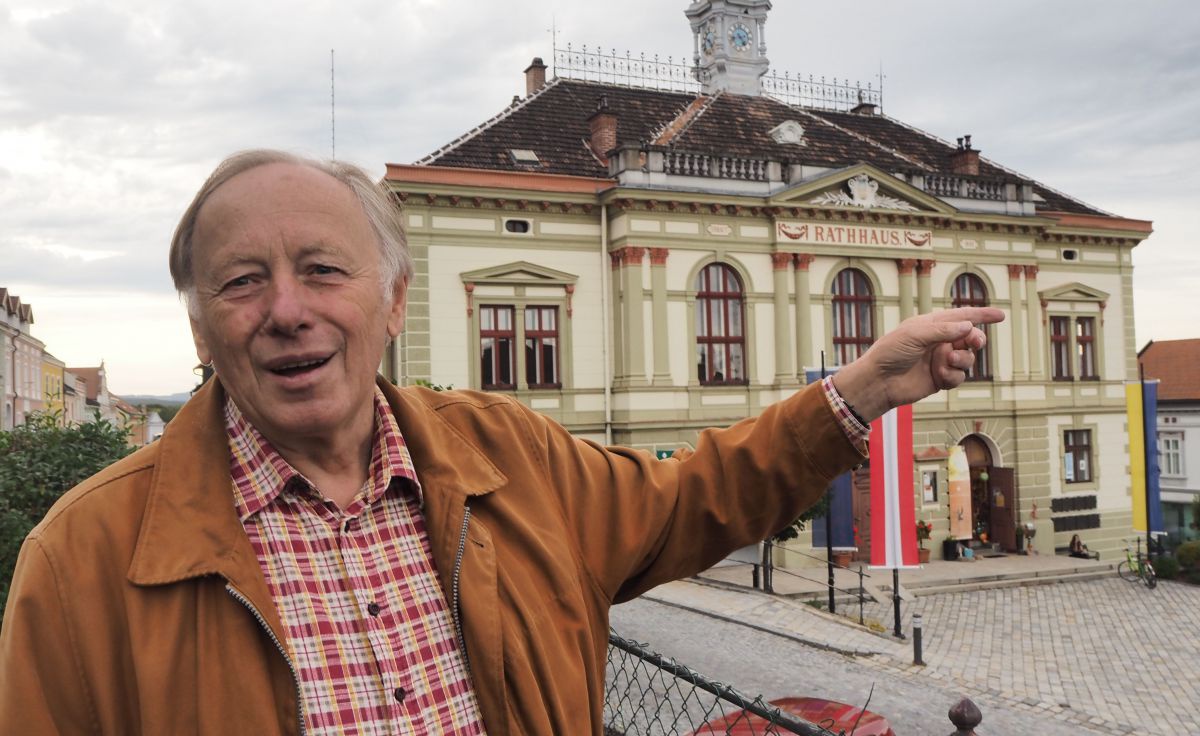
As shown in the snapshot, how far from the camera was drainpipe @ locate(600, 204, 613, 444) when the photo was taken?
22.4 metres

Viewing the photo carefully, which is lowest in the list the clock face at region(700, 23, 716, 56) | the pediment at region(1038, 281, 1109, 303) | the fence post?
the fence post

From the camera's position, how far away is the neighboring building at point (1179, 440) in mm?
40656

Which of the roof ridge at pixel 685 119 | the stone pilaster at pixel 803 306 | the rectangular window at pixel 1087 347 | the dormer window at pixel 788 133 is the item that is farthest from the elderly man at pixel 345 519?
the rectangular window at pixel 1087 347

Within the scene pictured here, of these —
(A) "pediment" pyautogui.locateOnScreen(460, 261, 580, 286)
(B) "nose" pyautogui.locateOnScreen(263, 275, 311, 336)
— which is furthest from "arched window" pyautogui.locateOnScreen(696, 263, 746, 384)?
(B) "nose" pyautogui.locateOnScreen(263, 275, 311, 336)

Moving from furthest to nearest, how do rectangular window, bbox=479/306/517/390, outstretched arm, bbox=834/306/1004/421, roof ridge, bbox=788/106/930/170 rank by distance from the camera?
roof ridge, bbox=788/106/930/170, rectangular window, bbox=479/306/517/390, outstretched arm, bbox=834/306/1004/421

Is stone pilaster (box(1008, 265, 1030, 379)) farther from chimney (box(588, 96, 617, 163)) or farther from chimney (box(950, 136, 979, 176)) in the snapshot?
chimney (box(588, 96, 617, 163))

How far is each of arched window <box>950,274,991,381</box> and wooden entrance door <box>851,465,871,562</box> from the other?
14.6 ft

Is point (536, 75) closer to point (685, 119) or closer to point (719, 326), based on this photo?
point (685, 119)

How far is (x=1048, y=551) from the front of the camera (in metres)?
26.0

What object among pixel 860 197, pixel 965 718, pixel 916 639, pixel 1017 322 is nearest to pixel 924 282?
pixel 860 197

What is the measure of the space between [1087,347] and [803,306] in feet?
35.2

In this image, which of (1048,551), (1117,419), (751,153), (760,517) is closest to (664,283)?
(751,153)

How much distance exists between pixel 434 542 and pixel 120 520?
0.59 meters

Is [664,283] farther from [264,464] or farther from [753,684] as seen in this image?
[264,464]
